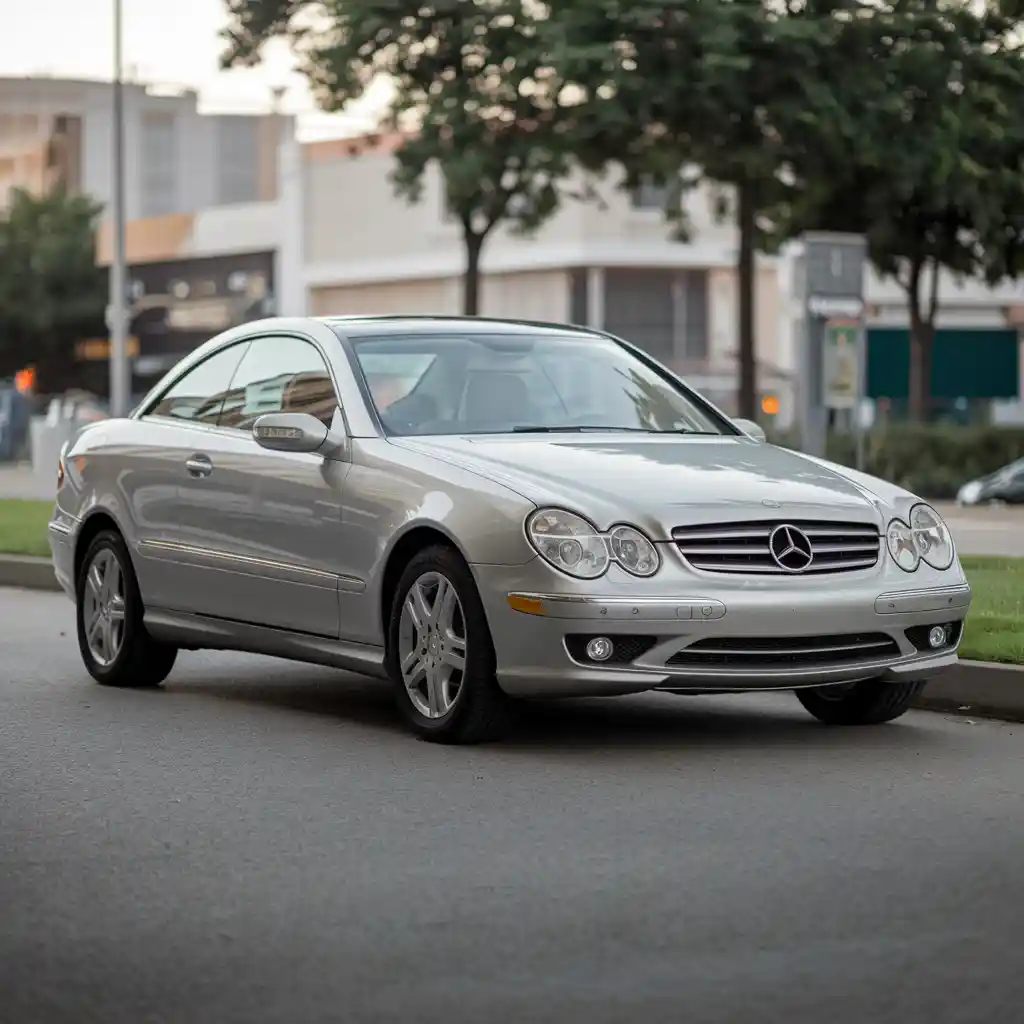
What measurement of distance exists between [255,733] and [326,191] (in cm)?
7073

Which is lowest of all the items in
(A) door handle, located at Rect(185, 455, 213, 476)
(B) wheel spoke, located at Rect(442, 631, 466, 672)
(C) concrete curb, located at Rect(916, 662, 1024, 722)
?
(C) concrete curb, located at Rect(916, 662, 1024, 722)

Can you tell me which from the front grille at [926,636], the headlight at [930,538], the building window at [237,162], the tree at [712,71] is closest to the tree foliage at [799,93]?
the tree at [712,71]

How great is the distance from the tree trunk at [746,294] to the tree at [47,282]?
54384mm

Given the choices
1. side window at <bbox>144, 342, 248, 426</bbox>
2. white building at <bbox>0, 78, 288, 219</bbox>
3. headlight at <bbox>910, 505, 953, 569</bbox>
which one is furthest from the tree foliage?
white building at <bbox>0, 78, 288, 219</bbox>

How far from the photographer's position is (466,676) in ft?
29.3

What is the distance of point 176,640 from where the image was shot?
430 inches

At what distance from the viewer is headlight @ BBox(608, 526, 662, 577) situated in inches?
343

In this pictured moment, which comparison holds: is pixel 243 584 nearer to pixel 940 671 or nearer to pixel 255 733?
pixel 255 733

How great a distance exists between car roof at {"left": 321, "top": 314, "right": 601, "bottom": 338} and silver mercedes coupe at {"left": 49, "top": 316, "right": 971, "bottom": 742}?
0.02 metres

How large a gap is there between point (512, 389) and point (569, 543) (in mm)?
1450

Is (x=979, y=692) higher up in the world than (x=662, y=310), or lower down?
lower down

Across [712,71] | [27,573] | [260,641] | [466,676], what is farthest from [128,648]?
[712,71]

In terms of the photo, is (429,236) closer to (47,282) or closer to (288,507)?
(47,282)

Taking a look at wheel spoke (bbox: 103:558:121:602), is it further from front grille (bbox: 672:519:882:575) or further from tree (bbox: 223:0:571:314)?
tree (bbox: 223:0:571:314)
